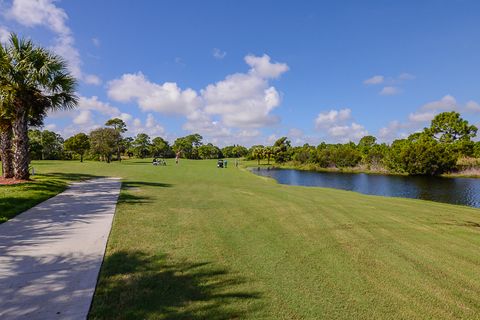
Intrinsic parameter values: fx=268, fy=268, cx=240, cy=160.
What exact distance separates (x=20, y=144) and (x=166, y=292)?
48.8 feet

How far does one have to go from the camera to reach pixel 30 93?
14148 millimetres

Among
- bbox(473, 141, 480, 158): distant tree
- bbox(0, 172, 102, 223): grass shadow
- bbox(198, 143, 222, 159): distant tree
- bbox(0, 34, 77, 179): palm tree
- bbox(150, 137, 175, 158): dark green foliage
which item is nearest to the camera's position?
bbox(0, 172, 102, 223): grass shadow

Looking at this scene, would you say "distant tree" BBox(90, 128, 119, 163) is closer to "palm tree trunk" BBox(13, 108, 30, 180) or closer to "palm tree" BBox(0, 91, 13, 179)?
"palm tree" BBox(0, 91, 13, 179)

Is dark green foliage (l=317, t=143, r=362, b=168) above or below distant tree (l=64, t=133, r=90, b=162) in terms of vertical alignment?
below

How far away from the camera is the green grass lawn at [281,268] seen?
12.6ft

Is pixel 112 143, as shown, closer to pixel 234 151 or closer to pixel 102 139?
pixel 102 139

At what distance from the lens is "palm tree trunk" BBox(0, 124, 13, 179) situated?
14.7m

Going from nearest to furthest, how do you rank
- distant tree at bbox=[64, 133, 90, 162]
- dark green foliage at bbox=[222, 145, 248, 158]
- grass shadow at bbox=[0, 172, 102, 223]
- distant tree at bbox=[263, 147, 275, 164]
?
grass shadow at bbox=[0, 172, 102, 223] < distant tree at bbox=[64, 133, 90, 162] < distant tree at bbox=[263, 147, 275, 164] < dark green foliage at bbox=[222, 145, 248, 158]

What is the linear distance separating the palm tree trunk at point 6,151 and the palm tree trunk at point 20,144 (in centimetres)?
91

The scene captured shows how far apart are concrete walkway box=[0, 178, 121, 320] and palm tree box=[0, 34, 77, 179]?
7.56 metres

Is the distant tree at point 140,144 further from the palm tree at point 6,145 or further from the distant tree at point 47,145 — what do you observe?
the palm tree at point 6,145

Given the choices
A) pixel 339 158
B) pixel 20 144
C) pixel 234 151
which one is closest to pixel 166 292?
pixel 20 144

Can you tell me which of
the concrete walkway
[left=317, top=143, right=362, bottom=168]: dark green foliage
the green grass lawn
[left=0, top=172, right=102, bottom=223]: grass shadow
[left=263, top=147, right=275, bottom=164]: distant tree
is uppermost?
[left=263, top=147, right=275, bottom=164]: distant tree

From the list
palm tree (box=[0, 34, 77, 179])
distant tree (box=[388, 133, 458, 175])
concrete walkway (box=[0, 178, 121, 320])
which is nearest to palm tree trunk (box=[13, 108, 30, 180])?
palm tree (box=[0, 34, 77, 179])
